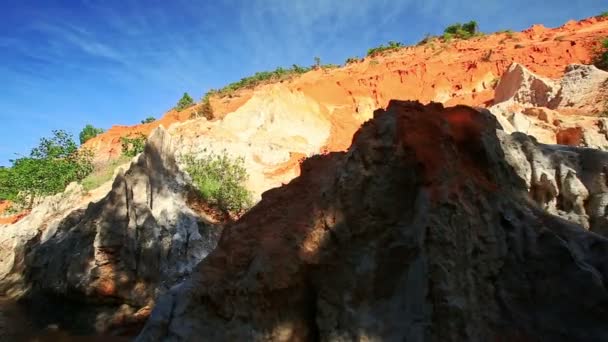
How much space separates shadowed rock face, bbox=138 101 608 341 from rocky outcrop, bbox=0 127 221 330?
9.59 meters

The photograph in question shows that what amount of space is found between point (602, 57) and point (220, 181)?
27.8 meters

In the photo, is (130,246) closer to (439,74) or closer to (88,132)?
(439,74)

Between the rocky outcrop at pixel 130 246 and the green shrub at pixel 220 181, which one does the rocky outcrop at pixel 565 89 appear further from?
the rocky outcrop at pixel 130 246

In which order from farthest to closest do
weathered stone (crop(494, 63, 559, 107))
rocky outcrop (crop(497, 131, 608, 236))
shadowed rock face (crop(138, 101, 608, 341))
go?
weathered stone (crop(494, 63, 559, 107)) → rocky outcrop (crop(497, 131, 608, 236)) → shadowed rock face (crop(138, 101, 608, 341))

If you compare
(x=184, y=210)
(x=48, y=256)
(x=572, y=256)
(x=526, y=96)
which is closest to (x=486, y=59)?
(x=526, y=96)

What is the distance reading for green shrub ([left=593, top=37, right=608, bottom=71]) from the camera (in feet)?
101

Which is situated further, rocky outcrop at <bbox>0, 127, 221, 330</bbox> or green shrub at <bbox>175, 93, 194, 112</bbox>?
green shrub at <bbox>175, 93, 194, 112</bbox>

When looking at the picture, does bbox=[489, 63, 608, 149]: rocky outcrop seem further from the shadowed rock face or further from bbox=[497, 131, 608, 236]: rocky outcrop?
the shadowed rock face

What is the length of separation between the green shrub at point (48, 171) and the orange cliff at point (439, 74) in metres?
6.11

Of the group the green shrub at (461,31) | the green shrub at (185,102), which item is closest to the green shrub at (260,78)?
the green shrub at (185,102)

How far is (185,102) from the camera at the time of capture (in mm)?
51406

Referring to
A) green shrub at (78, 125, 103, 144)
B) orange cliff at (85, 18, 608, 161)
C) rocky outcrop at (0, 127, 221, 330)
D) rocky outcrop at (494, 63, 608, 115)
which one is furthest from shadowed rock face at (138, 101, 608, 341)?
green shrub at (78, 125, 103, 144)

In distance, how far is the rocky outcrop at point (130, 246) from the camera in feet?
46.2

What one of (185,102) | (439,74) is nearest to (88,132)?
(185,102)
